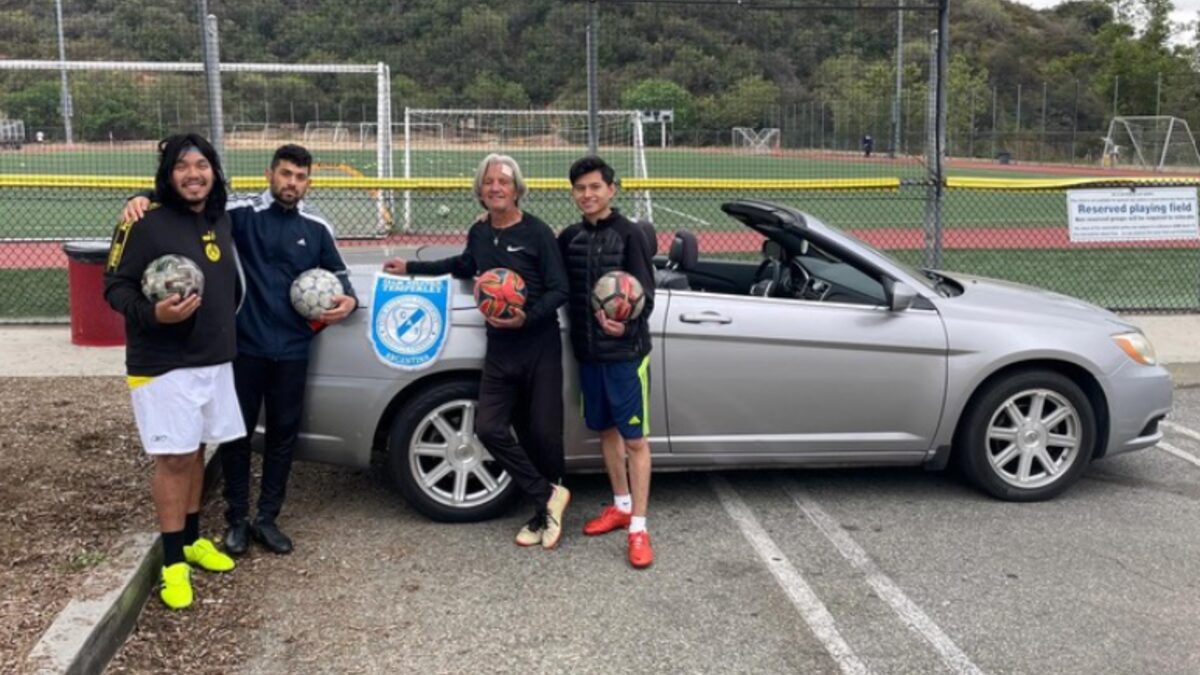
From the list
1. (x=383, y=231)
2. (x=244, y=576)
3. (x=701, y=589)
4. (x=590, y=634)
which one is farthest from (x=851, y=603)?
(x=383, y=231)

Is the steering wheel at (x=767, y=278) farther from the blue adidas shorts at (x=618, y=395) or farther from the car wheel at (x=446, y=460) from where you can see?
the car wheel at (x=446, y=460)

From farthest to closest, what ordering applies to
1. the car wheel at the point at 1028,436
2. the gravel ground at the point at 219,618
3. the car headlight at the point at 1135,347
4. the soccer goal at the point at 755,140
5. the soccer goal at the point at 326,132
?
the soccer goal at the point at 326,132, the soccer goal at the point at 755,140, the car headlight at the point at 1135,347, the car wheel at the point at 1028,436, the gravel ground at the point at 219,618

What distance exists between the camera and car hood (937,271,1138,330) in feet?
18.0

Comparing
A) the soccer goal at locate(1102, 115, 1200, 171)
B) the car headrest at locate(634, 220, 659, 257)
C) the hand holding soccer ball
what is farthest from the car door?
the soccer goal at locate(1102, 115, 1200, 171)

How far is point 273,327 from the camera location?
4652 mm

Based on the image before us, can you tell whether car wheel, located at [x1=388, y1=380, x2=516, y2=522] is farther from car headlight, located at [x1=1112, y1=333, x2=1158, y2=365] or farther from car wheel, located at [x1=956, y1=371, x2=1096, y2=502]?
car headlight, located at [x1=1112, y1=333, x2=1158, y2=365]

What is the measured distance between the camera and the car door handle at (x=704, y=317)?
5148 millimetres

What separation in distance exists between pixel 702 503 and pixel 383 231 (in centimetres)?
967

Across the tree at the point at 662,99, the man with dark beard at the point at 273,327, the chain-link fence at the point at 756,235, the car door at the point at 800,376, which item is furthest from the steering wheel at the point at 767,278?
the tree at the point at 662,99

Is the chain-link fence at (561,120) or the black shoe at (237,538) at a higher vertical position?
the chain-link fence at (561,120)

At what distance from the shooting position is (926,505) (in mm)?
5469

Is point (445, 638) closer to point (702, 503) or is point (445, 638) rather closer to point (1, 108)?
point (702, 503)

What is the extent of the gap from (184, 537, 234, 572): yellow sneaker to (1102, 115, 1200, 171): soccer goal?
34.8m

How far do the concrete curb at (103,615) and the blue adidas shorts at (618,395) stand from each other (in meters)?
1.91
